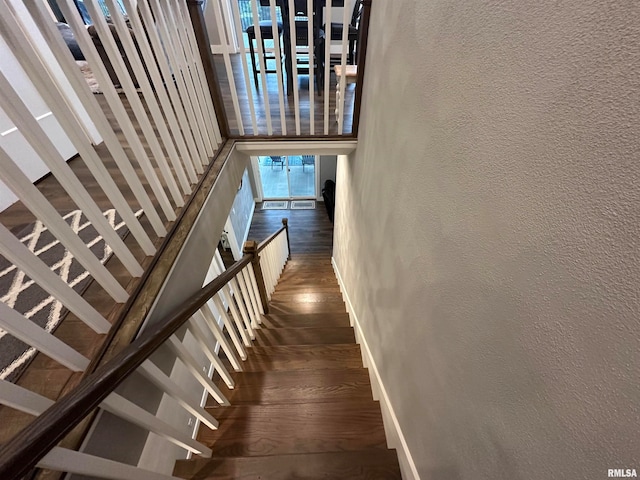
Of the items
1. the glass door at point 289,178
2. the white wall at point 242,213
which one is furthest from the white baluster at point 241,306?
the glass door at point 289,178

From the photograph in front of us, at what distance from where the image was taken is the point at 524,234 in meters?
0.53

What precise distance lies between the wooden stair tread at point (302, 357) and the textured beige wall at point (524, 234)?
0.97 metres

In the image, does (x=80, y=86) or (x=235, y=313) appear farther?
(x=235, y=313)

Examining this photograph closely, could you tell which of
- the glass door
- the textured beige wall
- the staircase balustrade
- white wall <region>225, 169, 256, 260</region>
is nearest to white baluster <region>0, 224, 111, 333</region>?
the staircase balustrade

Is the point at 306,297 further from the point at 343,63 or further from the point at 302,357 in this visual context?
the point at 343,63

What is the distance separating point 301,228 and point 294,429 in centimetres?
505

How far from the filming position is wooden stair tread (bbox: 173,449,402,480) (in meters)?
1.27

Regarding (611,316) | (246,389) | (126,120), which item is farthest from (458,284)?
(246,389)

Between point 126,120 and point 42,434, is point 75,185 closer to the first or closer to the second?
point 126,120

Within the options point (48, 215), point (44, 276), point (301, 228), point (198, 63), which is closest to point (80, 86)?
point (48, 215)

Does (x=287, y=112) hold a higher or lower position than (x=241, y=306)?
higher

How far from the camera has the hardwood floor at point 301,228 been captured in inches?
233

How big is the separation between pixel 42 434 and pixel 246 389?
4.52 feet

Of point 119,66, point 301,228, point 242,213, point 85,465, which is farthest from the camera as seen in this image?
→ point 301,228
